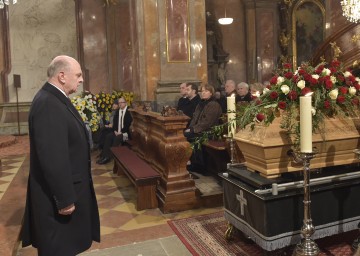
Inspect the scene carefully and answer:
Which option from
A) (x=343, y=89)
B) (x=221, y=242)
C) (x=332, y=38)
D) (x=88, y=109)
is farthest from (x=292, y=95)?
(x=332, y=38)

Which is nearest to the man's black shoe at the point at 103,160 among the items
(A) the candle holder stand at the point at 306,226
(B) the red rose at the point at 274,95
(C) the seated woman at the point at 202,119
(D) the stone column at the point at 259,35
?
(C) the seated woman at the point at 202,119

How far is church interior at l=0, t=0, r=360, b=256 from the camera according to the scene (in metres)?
3.02

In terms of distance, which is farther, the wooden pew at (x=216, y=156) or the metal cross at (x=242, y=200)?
the wooden pew at (x=216, y=156)

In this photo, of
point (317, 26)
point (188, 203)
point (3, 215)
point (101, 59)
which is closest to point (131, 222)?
point (188, 203)

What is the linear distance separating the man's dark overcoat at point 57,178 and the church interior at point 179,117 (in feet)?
3.45

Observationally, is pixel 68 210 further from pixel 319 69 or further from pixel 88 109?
pixel 88 109

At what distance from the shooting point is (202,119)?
18.7ft

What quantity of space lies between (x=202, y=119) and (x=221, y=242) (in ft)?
7.91

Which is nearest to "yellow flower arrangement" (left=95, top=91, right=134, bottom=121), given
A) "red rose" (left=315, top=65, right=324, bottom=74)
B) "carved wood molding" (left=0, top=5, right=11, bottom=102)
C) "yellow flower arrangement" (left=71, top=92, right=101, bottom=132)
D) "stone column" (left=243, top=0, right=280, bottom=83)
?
"yellow flower arrangement" (left=71, top=92, right=101, bottom=132)

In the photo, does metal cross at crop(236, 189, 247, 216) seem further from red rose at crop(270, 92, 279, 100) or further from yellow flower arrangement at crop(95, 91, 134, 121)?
yellow flower arrangement at crop(95, 91, 134, 121)

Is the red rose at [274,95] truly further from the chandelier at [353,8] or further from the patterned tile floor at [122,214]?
the chandelier at [353,8]

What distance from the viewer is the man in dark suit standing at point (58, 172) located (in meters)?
2.40

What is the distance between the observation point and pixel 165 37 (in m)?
7.64

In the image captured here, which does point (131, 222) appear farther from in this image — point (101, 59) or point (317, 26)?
A: point (317, 26)
